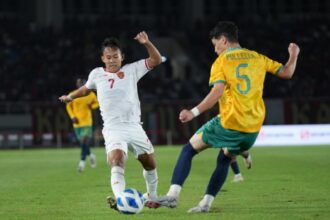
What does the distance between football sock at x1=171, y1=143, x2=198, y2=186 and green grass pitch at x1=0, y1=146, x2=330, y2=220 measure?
445 millimetres

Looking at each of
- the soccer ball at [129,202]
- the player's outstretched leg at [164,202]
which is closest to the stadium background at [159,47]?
the player's outstretched leg at [164,202]

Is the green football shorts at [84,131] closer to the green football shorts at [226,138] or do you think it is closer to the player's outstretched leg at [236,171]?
the player's outstretched leg at [236,171]

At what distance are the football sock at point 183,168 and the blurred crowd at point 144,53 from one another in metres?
32.0

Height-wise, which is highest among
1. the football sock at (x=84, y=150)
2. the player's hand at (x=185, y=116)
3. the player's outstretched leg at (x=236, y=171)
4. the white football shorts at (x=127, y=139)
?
the player's hand at (x=185, y=116)

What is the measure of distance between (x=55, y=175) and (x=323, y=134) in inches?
742

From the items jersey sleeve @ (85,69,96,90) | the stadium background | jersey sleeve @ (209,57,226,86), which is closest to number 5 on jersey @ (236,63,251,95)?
jersey sleeve @ (209,57,226,86)

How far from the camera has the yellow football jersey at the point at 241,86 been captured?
988cm

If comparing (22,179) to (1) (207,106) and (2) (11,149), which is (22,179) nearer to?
(1) (207,106)

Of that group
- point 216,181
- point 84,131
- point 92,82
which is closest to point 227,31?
point 216,181

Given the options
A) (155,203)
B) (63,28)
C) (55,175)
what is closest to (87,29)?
(63,28)

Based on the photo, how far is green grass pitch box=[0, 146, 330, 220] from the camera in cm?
1047

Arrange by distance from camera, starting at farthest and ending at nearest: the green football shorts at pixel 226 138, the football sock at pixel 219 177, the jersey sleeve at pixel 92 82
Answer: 1. the jersey sleeve at pixel 92 82
2. the football sock at pixel 219 177
3. the green football shorts at pixel 226 138

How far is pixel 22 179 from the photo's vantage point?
18344 mm

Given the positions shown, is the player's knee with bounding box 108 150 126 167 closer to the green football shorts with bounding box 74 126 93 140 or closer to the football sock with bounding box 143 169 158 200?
the football sock with bounding box 143 169 158 200
